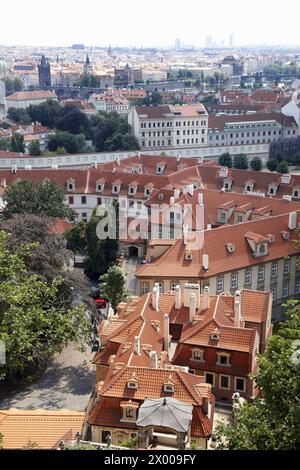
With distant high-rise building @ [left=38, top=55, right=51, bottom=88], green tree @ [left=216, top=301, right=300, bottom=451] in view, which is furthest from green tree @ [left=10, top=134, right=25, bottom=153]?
distant high-rise building @ [left=38, top=55, right=51, bottom=88]

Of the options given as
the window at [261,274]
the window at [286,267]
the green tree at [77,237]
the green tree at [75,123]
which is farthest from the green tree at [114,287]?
the green tree at [75,123]

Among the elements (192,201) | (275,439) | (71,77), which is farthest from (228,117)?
(71,77)

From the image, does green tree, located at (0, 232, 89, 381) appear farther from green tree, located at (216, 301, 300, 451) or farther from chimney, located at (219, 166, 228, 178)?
chimney, located at (219, 166, 228, 178)

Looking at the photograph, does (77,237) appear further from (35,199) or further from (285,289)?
(285,289)

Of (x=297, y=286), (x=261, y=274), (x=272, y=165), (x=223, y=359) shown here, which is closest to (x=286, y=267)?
(x=297, y=286)
